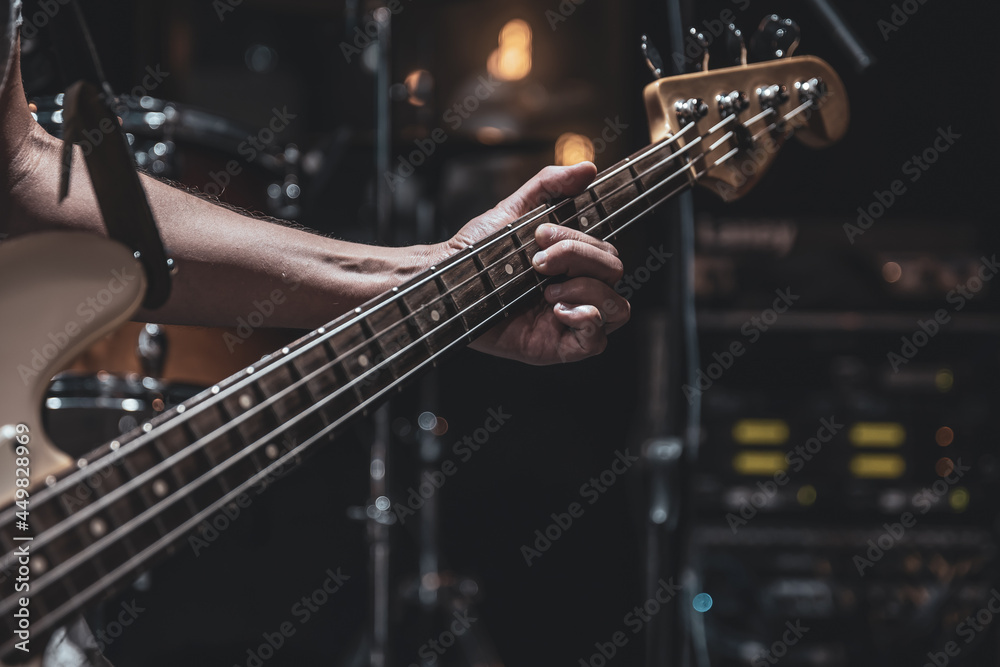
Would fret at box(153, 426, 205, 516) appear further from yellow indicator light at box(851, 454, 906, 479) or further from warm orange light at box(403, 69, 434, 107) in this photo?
yellow indicator light at box(851, 454, 906, 479)

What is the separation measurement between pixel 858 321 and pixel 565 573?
1.45 meters

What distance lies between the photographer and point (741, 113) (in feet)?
3.52

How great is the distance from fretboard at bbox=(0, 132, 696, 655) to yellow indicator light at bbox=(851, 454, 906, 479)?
1893 millimetres

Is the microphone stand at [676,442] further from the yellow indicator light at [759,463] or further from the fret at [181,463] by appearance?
the yellow indicator light at [759,463]

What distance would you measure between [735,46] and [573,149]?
1.82m

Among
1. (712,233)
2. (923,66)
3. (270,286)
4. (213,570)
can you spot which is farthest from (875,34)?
(213,570)

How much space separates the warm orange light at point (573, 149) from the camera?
9.41ft

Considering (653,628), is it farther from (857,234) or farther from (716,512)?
(857,234)

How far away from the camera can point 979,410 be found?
7.78 ft

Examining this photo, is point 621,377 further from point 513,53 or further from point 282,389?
point 282,389

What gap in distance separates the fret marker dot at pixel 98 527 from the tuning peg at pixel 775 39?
106cm

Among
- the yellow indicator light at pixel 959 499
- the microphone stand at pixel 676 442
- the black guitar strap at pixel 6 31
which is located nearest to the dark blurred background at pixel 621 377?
the yellow indicator light at pixel 959 499

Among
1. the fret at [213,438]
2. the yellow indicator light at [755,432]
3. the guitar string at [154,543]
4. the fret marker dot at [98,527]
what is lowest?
the yellow indicator light at [755,432]

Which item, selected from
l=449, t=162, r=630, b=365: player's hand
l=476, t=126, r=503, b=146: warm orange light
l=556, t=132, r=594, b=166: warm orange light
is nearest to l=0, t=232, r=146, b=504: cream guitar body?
l=449, t=162, r=630, b=365: player's hand
